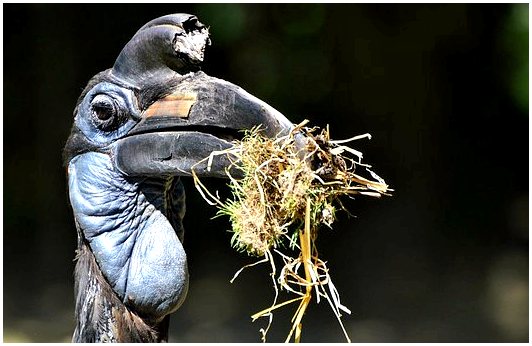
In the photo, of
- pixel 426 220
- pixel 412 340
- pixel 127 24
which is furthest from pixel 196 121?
pixel 426 220

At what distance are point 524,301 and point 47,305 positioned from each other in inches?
109

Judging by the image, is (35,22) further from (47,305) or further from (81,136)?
(81,136)

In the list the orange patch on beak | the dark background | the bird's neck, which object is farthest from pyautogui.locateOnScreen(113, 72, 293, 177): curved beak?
the dark background

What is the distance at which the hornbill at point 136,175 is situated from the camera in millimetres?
2828

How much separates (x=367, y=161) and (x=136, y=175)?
3.94 m

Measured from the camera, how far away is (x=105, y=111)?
9.59 ft

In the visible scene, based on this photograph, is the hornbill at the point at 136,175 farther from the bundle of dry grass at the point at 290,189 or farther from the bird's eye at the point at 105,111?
the bundle of dry grass at the point at 290,189

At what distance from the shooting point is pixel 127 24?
6.33 m

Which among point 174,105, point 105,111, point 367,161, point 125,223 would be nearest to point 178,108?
point 174,105

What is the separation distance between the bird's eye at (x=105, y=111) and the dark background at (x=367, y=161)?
139 inches

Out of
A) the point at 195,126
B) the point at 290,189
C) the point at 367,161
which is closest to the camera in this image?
the point at 290,189

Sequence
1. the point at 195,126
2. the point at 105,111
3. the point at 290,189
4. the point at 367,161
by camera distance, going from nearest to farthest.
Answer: the point at 290,189
the point at 195,126
the point at 105,111
the point at 367,161

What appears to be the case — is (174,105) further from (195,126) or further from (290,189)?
(290,189)

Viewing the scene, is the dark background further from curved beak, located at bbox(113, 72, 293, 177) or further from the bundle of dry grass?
the bundle of dry grass
